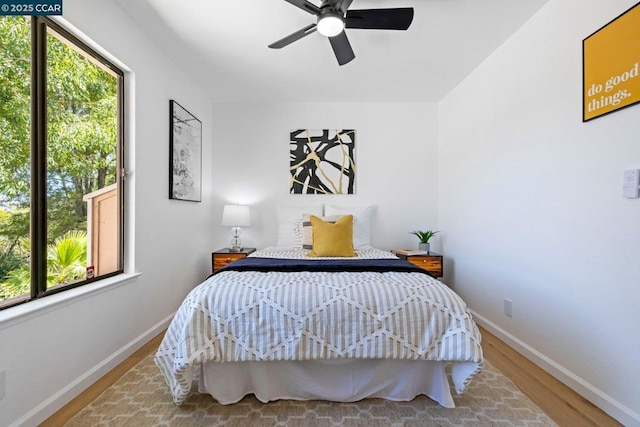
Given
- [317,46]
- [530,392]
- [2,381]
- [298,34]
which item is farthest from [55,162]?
[530,392]

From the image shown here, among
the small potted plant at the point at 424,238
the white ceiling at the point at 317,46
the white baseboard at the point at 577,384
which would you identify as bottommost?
the white baseboard at the point at 577,384

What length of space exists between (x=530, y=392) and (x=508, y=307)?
80cm

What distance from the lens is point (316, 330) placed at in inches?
62.3

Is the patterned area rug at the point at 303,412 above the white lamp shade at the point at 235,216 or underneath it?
underneath

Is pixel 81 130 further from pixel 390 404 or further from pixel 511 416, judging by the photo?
pixel 511 416

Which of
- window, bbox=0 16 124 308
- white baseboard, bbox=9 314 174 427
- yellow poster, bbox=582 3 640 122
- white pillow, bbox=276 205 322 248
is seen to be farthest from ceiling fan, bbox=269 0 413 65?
white baseboard, bbox=9 314 174 427

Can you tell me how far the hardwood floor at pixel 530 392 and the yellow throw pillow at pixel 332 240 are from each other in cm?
138

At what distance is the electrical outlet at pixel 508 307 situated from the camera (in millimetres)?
2416

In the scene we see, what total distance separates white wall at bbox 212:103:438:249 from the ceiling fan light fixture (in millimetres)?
2004

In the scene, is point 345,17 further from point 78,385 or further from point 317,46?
point 78,385

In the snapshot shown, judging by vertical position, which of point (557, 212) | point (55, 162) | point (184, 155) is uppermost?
point (184, 155)

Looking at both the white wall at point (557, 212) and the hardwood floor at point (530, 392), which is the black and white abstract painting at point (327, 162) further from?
the hardwood floor at point (530, 392)

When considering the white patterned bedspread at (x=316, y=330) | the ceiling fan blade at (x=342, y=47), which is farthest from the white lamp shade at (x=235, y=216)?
the ceiling fan blade at (x=342, y=47)

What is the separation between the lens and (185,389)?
157 centimetres
